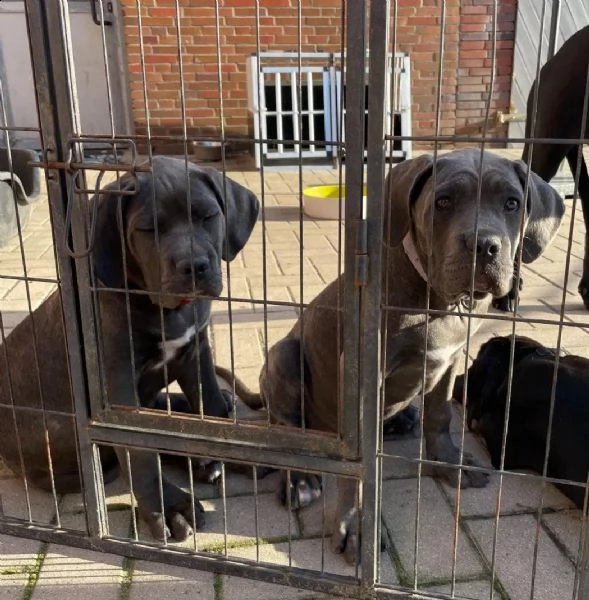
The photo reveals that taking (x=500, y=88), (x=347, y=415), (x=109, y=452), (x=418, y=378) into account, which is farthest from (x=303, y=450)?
(x=500, y=88)

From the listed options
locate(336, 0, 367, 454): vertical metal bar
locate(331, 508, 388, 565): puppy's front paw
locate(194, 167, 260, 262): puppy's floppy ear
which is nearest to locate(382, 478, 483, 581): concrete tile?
locate(331, 508, 388, 565): puppy's front paw

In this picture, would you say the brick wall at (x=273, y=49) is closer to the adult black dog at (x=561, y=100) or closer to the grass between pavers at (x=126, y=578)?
the adult black dog at (x=561, y=100)

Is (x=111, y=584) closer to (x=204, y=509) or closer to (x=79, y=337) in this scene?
(x=204, y=509)

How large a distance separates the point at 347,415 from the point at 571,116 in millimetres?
2722

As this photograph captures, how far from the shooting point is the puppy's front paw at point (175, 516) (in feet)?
8.73

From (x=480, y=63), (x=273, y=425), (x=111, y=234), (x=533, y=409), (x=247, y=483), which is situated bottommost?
(x=247, y=483)

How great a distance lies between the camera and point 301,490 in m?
2.86

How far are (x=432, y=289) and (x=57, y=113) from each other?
141 centimetres

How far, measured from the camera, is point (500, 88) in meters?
10.7

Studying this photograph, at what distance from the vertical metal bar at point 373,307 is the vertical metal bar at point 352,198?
22 millimetres

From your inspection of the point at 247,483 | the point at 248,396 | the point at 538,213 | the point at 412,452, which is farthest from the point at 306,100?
the point at 538,213

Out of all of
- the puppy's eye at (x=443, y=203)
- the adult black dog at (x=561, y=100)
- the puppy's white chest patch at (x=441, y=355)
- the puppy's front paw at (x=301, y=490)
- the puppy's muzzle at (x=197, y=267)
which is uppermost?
the adult black dog at (x=561, y=100)

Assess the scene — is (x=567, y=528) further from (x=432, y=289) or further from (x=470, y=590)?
(x=432, y=289)

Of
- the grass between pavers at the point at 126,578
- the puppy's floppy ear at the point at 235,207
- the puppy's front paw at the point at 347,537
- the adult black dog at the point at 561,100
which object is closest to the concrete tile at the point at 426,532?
the puppy's front paw at the point at 347,537
